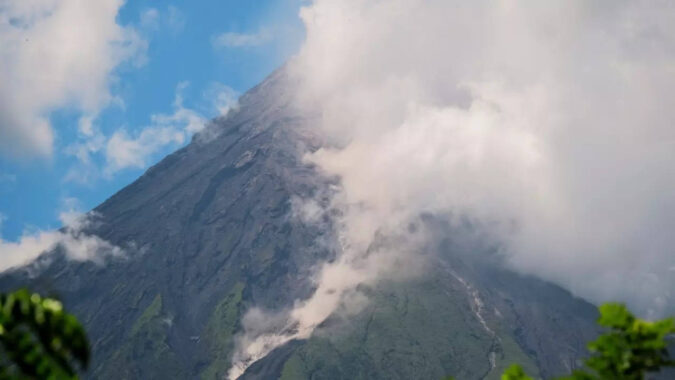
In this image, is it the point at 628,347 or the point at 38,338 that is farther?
the point at 628,347

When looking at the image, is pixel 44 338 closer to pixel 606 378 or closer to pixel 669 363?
pixel 606 378

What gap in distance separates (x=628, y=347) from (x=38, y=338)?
19.1 meters

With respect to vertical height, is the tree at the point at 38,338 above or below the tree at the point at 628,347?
above

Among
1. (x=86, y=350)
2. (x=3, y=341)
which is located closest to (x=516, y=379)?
(x=86, y=350)

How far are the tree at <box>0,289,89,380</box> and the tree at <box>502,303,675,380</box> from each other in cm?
1604

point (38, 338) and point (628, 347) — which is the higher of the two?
point (38, 338)

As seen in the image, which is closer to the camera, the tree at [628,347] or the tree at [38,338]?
the tree at [38,338]

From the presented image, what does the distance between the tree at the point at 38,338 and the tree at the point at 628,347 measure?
16.0m

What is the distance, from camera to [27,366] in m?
17.2

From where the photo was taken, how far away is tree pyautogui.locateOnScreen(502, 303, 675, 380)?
910 inches

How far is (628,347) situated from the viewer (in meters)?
23.5

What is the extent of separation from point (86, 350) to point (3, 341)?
6.96 ft

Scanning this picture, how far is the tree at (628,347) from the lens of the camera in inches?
910

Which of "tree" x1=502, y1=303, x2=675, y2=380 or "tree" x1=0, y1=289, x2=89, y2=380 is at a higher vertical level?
"tree" x1=0, y1=289, x2=89, y2=380
